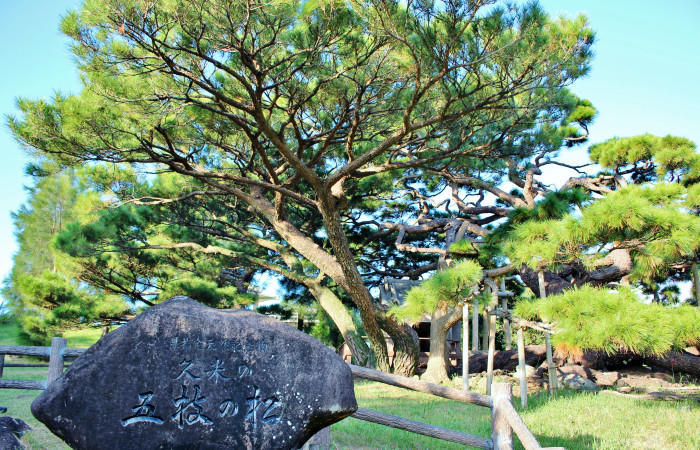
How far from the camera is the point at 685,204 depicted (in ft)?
19.1

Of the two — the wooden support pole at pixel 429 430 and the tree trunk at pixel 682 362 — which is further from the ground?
the tree trunk at pixel 682 362

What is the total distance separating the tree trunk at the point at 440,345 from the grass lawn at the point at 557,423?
1643 millimetres

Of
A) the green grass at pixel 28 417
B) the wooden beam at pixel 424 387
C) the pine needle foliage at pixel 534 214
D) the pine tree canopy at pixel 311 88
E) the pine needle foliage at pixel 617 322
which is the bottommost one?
the green grass at pixel 28 417

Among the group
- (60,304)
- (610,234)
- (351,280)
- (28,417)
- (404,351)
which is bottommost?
(28,417)

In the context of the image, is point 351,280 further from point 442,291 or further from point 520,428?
point 520,428

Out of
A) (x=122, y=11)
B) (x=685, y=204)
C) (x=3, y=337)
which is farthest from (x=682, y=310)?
(x=3, y=337)

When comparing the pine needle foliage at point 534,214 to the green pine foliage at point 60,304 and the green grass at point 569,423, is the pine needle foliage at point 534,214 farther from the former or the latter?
the green pine foliage at point 60,304

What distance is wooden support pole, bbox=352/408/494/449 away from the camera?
9.29 ft

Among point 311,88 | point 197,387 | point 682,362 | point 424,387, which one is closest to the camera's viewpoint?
point 197,387

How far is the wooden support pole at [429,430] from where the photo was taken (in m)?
2.83

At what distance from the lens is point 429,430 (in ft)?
9.81

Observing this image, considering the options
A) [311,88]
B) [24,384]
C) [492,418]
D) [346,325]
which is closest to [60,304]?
[24,384]

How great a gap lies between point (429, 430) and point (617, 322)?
1.53m

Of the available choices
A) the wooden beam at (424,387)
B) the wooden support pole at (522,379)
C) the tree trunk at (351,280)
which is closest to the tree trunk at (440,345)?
the tree trunk at (351,280)
